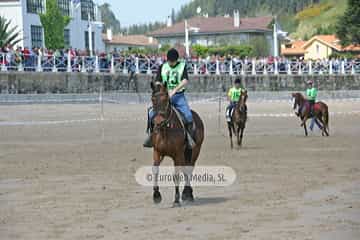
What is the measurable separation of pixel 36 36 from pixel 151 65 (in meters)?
19.2

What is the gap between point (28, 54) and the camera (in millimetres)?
39125

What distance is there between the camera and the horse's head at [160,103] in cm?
1120

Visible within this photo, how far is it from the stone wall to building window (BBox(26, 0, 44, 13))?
18023mm

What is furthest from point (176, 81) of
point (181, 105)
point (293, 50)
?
point (293, 50)

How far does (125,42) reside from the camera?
11125 centimetres

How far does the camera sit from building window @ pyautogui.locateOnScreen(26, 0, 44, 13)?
63378mm

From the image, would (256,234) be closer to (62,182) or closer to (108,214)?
(108,214)

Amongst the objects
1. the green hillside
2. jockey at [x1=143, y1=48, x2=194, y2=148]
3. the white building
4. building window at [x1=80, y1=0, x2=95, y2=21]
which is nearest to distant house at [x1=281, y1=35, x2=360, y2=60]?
the green hillside

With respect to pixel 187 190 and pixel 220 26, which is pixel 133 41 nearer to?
pixel 220 26

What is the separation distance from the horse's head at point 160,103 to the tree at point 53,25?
5314 cm

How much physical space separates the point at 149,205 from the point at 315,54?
11554cm

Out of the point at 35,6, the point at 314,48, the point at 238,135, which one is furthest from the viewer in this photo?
the point at 314,48

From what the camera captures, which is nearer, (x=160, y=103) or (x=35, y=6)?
(x=160, y=103)

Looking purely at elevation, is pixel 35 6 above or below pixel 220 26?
below
